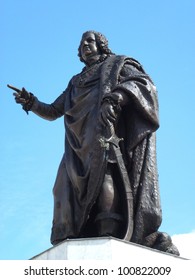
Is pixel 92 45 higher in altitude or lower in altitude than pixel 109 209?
higher

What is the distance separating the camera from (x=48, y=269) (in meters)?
7.95

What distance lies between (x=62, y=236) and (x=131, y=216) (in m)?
0.91

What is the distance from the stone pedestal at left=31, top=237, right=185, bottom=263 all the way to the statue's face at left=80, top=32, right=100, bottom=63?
3.33m

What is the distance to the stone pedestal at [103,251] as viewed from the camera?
26.8 ft

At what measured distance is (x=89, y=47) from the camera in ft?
35.4

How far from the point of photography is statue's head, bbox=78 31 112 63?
35.4 ft

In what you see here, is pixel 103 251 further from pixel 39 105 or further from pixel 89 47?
pixel 89 47

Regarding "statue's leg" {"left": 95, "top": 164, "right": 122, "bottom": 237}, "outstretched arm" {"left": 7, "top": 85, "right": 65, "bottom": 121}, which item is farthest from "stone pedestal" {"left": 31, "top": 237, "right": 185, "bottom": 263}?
"outstretched arm" {"left": 7, "top": 85, "right": 65, "bottom": 121}

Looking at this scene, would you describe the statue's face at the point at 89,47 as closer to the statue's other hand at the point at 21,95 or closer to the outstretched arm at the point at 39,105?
the outstretched arm at the point at 39,105

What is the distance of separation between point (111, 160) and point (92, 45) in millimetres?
2040

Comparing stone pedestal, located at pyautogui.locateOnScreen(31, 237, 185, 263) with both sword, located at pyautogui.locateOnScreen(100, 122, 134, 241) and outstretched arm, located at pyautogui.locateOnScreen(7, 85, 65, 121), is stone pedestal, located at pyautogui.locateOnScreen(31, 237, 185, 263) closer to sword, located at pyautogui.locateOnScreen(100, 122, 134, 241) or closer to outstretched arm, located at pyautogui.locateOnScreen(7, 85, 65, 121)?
sword, located at pyautogui.locateOnScreen(100, 122, 134, 241)

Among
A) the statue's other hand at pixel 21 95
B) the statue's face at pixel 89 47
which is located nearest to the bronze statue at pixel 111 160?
the statue's face at pixel 89 47

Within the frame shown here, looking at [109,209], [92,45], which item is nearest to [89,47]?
[92,45]

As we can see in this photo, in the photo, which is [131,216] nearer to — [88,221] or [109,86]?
[88,221]
